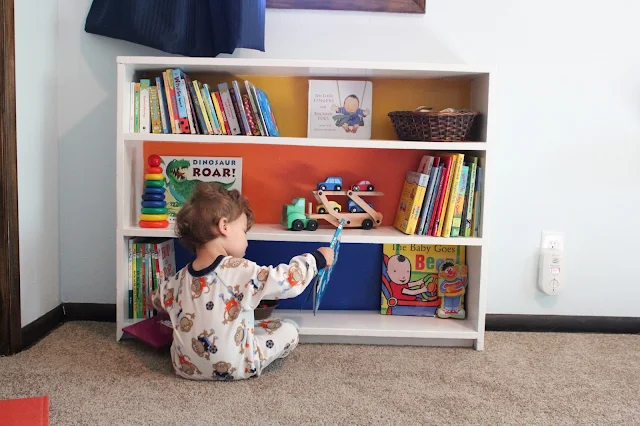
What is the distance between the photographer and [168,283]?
6.34 ft

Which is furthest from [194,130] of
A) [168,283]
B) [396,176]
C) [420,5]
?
[420,5]

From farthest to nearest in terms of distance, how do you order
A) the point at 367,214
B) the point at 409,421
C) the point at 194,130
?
the point at 367,214
the point at 194,130
the point at 409,421

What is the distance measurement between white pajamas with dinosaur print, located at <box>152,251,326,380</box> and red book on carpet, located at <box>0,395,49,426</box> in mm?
377

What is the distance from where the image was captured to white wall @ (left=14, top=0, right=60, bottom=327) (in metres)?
2.07

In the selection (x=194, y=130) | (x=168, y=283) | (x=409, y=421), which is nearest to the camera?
(x=409, y=421)

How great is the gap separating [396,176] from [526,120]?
0.47m

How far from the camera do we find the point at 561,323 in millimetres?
2412

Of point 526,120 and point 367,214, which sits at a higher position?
point 526,120

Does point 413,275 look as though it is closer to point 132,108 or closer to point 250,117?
point 250,117

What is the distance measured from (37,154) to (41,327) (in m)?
0.54

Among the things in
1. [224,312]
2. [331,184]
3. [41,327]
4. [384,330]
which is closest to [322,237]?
[331,184]

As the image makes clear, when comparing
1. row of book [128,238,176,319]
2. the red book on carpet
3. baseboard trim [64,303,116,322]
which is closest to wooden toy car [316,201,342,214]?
row of book [128,238,176,319]

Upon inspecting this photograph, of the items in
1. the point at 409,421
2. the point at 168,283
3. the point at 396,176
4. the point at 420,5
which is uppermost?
the point at 420,5

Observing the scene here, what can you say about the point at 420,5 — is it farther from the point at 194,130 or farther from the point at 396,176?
the point at 194,130
